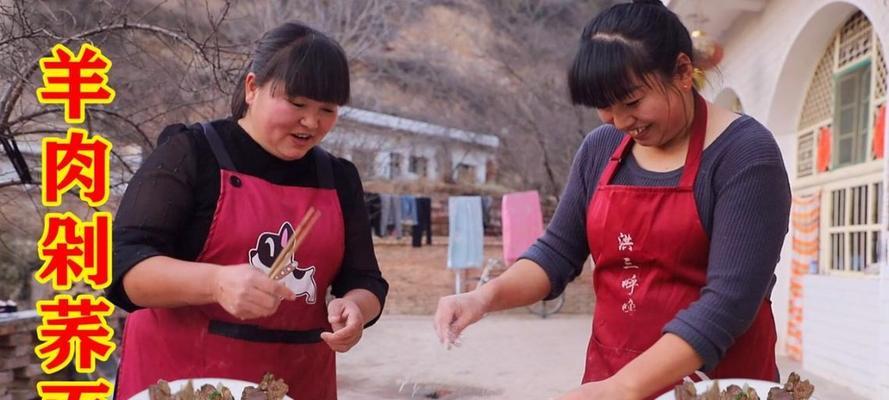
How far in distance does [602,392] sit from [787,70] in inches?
265

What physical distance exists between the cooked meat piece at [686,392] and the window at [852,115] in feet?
18.8

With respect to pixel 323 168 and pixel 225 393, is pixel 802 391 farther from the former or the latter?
pixel 323 168

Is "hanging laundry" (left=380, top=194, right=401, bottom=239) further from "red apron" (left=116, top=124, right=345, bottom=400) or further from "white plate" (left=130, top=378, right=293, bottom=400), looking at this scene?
"white plate" (left=130, top=378, right=293, bottom=400)

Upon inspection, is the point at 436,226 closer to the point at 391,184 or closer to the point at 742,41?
the point at 391,184

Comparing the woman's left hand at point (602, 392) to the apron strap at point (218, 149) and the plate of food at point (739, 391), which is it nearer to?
the plate of food at point (739, 391)

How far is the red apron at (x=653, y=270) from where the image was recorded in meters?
1.23

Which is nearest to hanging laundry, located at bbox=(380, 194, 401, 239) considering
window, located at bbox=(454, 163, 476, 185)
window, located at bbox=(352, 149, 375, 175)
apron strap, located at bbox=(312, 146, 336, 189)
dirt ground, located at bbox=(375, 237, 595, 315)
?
dirt ground, located at bbox=(375, 237, 595, 315)

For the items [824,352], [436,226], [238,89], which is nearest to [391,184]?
[436,226]

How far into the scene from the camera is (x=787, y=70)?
6.98m

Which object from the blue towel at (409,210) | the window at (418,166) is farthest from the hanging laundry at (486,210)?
the window at (418,166)

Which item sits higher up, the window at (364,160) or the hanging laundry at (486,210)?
the window at (364,160)

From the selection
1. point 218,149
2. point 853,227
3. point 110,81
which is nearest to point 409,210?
point 853,227

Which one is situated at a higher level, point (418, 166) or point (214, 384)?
point (418, 166)

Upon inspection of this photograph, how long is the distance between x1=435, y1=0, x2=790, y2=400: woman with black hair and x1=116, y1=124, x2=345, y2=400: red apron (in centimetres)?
31
